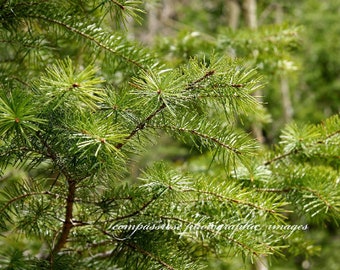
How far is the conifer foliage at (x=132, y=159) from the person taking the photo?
60 centimetres

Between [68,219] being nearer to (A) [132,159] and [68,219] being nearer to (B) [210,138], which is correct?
(A) [132,159]

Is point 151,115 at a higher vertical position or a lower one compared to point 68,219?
higher

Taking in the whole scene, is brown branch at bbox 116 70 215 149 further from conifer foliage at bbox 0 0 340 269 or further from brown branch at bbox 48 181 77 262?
brown branch at bbox 48 181 77 262

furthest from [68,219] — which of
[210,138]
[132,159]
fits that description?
[210,138]

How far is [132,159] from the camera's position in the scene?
74 cm

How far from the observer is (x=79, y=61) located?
113cm

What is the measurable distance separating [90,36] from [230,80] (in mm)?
325

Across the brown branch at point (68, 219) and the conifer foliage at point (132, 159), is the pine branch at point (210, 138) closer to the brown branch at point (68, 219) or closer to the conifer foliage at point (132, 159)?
the conifer foliage at point (132, 159)

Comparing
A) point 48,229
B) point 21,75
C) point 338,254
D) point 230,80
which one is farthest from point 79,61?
point 338,254

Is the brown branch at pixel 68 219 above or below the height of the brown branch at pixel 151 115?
below

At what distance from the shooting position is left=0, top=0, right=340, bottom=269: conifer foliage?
605 mm

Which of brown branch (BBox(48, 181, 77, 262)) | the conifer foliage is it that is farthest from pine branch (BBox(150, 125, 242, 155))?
brown branch (BBox(48, 181, 77, 262))

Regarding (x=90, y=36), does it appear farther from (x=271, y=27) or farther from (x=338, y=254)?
(x=338, y=254)

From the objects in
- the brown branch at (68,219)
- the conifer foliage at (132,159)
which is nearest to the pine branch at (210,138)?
the conifer foliage at (132,159)
